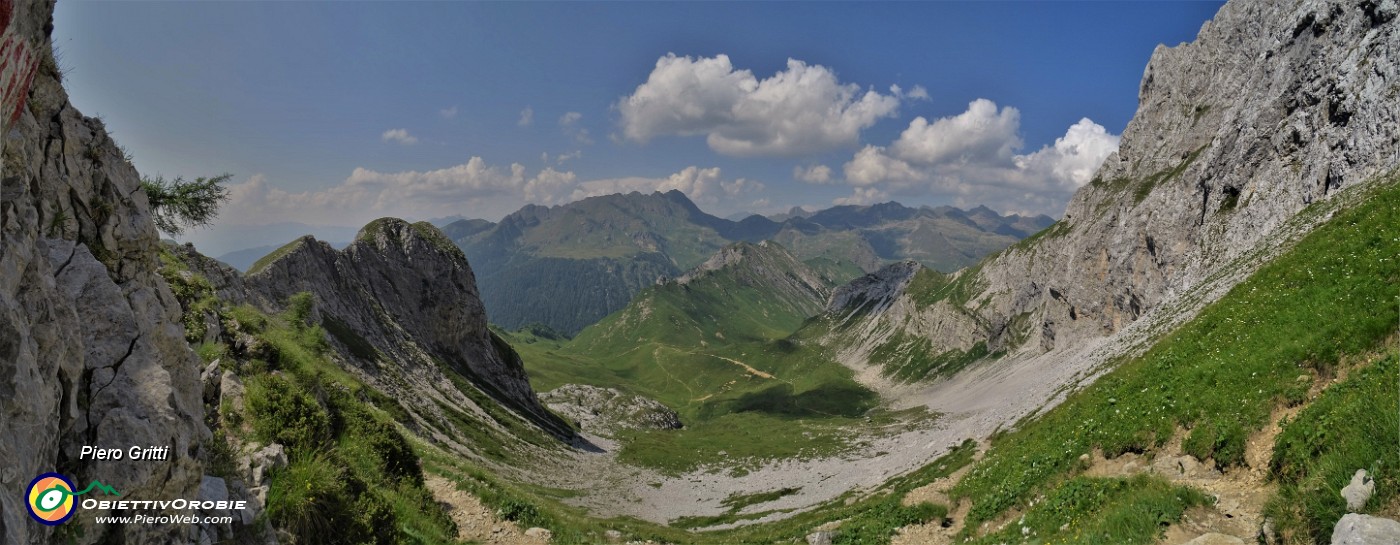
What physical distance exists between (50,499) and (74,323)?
3.44 meters

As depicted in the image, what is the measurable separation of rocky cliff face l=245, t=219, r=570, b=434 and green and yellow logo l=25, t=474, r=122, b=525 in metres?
78.0

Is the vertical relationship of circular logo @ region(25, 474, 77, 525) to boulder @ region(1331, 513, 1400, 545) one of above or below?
above

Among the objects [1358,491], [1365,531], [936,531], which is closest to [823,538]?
[936,531]

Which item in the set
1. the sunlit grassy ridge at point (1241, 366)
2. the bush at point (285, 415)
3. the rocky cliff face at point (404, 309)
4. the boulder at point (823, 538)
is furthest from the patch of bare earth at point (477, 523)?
the rocky cliff face at point (404, 309)

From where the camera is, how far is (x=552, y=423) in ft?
425

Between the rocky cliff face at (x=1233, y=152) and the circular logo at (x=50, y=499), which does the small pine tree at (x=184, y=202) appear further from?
the rocky cliff face at (x=1233, y=152)

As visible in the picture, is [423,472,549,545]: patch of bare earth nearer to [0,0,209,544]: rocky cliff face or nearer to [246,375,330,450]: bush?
[246,375,330,450]: bush

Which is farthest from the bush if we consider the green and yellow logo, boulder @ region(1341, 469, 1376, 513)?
boulder @ region(1341, 469, 1376, 513)

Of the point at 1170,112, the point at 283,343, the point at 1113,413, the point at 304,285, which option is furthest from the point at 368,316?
the point at 1170,112

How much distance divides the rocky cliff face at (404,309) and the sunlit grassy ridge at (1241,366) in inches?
3107

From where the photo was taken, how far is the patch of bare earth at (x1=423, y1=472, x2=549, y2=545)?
66.8 ft

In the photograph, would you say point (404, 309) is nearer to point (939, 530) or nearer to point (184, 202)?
point (184, 202)

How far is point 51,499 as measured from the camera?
8000 mm

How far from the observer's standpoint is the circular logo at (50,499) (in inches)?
306
